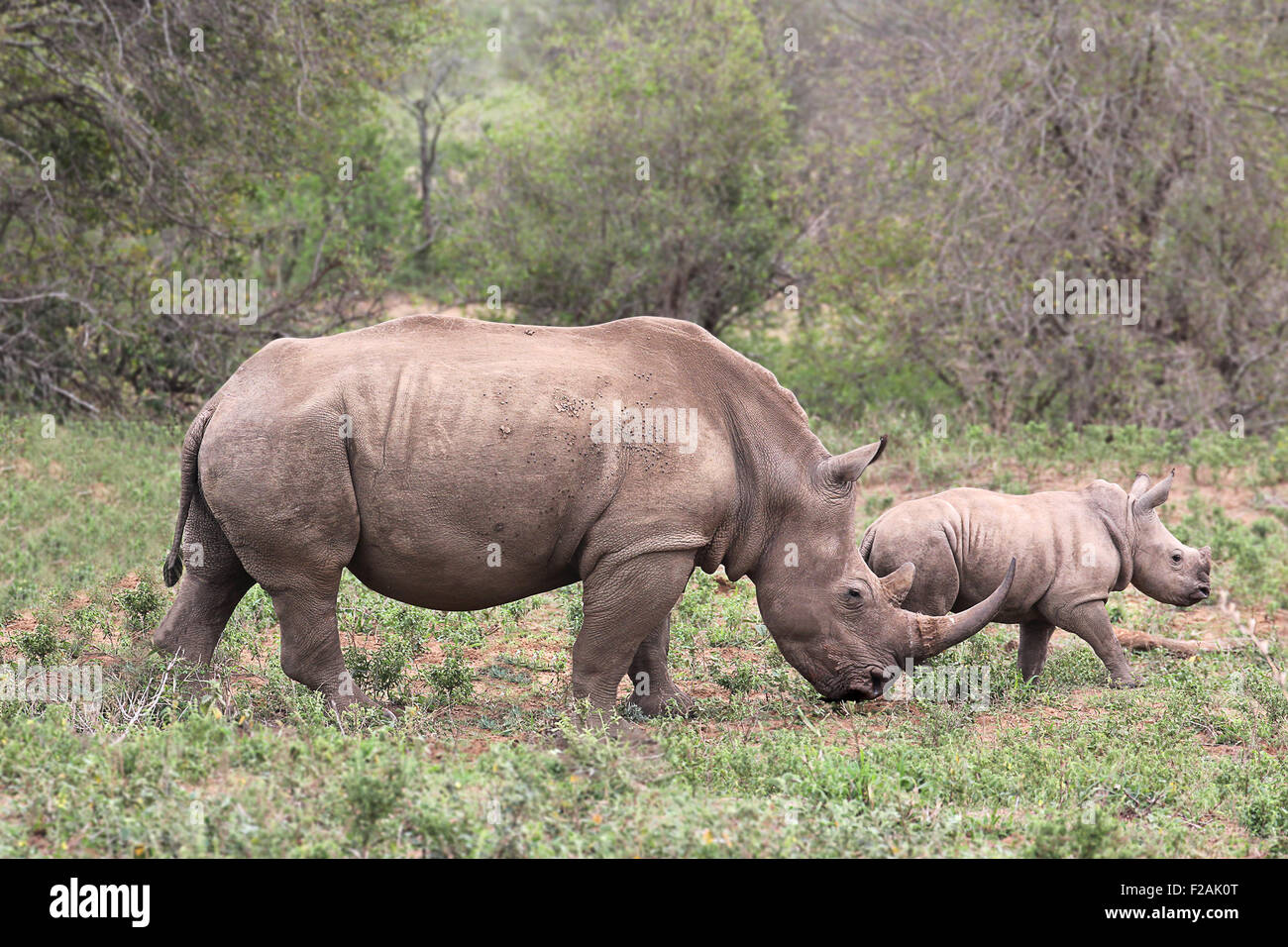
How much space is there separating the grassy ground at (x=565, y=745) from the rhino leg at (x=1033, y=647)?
4.2 inches

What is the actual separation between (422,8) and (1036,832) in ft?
43.8

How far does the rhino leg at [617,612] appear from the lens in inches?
262

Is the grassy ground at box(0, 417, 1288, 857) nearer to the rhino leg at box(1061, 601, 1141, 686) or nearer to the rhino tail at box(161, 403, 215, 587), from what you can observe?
the rhino leg at box(1061, 601, 1141, 686)

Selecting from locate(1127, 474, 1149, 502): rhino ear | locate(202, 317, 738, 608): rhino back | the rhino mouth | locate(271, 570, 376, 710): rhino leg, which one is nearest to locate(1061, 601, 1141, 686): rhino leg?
locate(1127, 474, 1149, 502): rhino ear

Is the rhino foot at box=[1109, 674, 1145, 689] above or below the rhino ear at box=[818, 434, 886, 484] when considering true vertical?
below

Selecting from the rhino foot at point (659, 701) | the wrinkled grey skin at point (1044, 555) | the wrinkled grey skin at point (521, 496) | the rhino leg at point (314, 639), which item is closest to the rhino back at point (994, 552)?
the wrinkled grey skin at point (1044, 555)

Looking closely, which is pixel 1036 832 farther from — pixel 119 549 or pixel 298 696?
pixel 119 549

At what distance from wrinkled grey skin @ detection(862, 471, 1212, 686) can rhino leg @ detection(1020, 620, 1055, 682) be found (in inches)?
3.9

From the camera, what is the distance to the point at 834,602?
7074mm

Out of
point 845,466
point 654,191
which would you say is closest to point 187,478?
point 845,466

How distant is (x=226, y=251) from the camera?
630 inches

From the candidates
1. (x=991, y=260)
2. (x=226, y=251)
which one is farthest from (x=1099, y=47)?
(x=226, y=251)

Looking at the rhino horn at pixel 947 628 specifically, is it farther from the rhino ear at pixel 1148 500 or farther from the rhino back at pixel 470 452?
the rhino ear at pixel 1148 500

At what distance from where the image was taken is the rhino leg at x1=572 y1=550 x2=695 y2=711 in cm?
665
